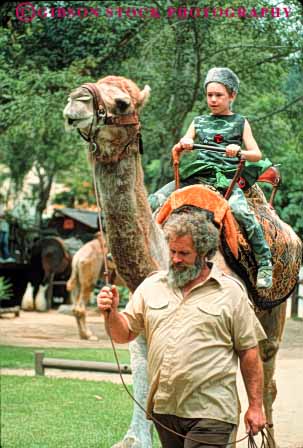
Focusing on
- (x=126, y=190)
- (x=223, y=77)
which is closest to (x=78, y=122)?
(x=126, y=190)

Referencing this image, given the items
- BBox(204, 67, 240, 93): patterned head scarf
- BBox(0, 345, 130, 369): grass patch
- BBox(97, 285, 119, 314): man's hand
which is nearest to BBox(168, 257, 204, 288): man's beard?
BBox(97, 285, 119, 314): man's hand

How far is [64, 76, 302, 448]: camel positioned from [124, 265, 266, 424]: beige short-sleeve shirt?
164 cm

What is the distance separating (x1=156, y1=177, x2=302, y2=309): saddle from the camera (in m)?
6.90

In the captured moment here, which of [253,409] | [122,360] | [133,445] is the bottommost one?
[122,360]

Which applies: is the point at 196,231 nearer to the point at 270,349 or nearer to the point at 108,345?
the point at 270,349

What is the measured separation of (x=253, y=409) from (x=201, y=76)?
14.2 meters

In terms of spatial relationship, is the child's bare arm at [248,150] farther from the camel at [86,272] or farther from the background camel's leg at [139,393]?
the camel at [86,272]

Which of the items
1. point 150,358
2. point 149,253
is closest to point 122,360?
point 149,253

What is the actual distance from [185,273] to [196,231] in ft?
0.77

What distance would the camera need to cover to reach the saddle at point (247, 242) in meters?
6.90

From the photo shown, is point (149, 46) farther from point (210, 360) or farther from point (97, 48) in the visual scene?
point (210, 360)

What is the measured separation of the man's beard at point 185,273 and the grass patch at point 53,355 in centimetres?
1040

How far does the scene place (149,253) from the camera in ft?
24.3

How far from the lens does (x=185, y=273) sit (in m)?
5.57
